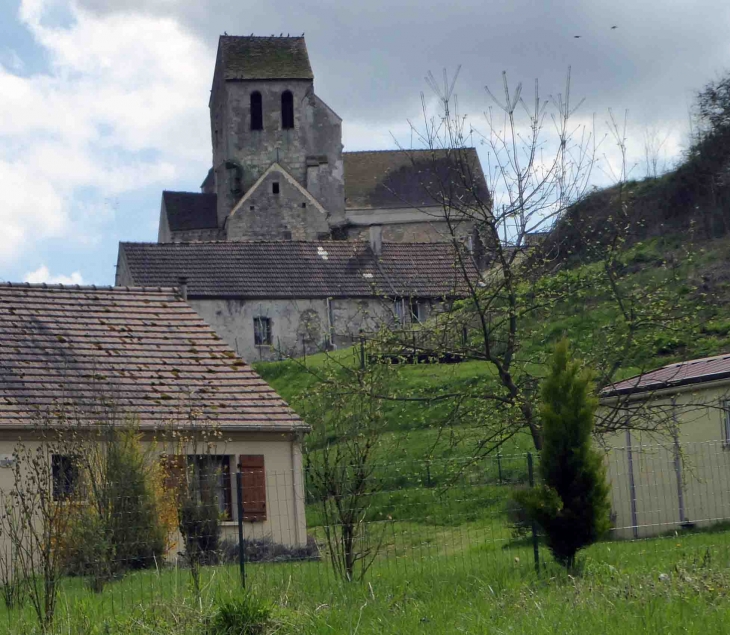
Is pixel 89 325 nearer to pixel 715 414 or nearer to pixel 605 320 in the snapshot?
pixel 715 414

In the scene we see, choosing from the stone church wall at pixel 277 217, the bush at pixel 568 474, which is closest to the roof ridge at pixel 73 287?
the bush at pixel 568 474

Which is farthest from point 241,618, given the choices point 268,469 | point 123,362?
point 123,362

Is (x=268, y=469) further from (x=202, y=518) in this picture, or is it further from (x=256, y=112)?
(x=256, y=112)

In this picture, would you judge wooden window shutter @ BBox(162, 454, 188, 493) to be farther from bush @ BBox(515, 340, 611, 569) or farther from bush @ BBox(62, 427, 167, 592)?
bush @ BBox(515, 340, 611, 569)

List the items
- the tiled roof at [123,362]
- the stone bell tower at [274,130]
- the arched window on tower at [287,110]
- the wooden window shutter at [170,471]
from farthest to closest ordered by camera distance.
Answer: the arched window on tower at [287,110], the stone bell tower at [274,130], the tiled roof at [123,362], the wooden window shutter at [170,471]

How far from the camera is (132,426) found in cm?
1781

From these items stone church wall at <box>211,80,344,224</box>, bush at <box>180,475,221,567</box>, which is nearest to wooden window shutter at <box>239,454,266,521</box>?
bush at <box>180,475,221,567</box>

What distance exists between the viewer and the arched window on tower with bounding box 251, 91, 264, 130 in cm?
6812

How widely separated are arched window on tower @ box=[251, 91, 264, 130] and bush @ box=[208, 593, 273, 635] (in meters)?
60.0

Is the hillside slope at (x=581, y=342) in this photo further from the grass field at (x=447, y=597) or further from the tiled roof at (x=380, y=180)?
the tiled roof at (x=380, y=180)

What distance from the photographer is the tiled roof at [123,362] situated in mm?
21312

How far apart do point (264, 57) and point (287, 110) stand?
3764 mm

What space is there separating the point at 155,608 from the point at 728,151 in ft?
114

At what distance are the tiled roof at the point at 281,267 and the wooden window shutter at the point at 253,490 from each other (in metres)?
23.6
